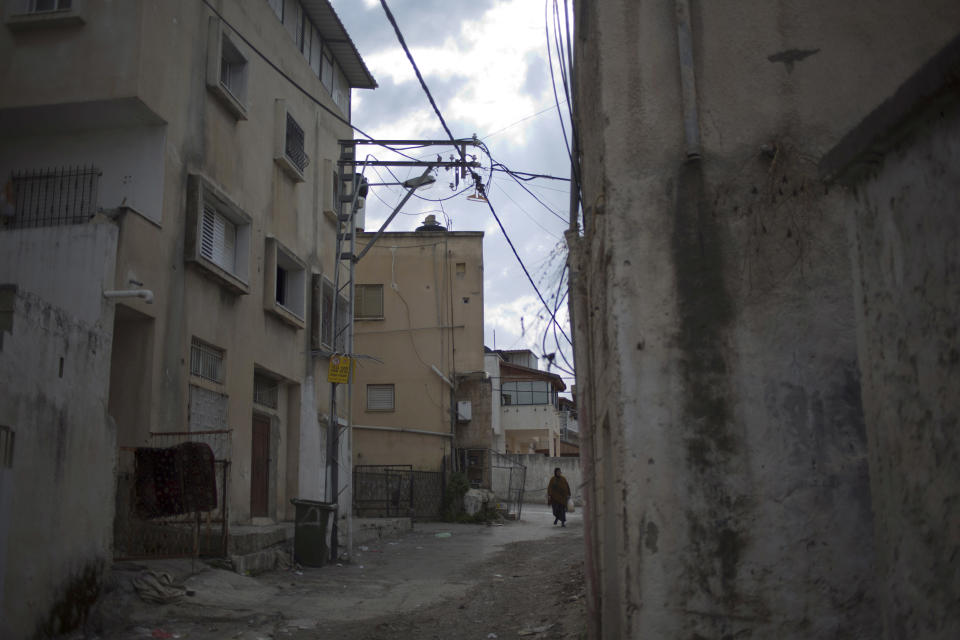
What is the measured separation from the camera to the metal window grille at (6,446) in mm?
6980

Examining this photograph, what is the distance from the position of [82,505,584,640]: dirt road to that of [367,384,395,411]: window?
15421 millimetres

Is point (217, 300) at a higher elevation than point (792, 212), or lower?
higher

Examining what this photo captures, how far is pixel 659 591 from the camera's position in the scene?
5570 mm

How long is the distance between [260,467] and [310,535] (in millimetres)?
4007

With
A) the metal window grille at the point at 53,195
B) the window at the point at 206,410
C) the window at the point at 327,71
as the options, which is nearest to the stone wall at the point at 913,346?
the metal window grille at the point at 53,195

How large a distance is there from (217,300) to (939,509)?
42.7ft

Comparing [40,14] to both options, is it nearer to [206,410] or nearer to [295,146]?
[206,410]

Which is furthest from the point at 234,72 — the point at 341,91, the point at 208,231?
the point at 341,91

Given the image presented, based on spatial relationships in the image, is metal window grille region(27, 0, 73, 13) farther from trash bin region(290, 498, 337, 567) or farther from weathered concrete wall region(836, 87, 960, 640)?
weathered concrete wall region(836, 87, 960, 640)

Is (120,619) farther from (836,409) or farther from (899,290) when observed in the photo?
(899,290)

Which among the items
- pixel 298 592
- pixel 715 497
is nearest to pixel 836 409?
pixel 715 497

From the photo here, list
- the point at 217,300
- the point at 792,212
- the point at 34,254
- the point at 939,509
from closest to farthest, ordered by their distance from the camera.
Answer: the point at 939,509, the point at 792,212, the point at 34,254, the point at 217,300

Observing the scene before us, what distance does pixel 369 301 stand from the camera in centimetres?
3197

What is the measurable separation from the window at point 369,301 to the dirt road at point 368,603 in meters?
16.9
